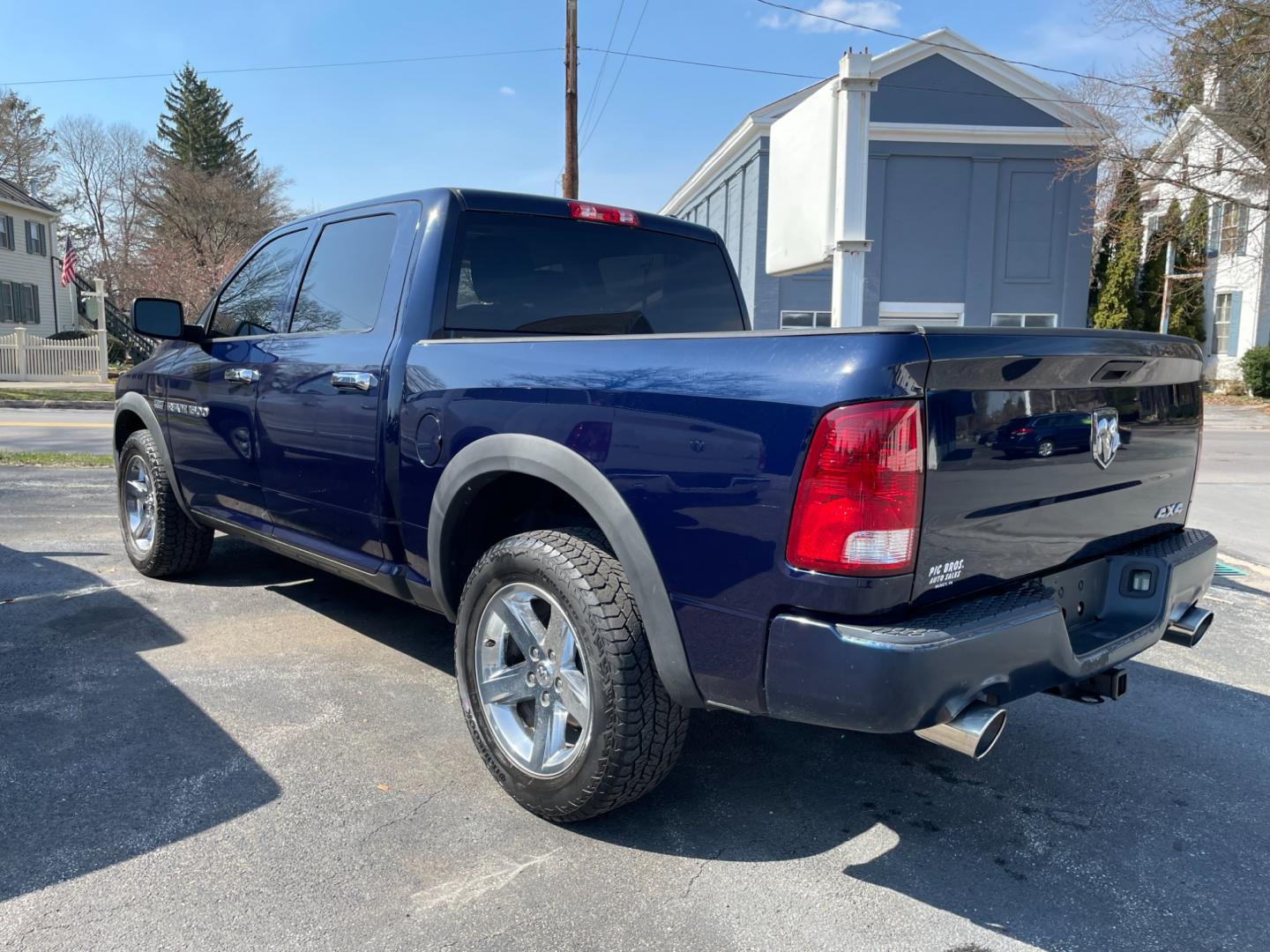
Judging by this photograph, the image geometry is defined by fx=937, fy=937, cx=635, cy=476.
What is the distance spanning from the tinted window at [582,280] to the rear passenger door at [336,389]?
28cm

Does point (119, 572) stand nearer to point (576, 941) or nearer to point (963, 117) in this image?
point (576, 941)

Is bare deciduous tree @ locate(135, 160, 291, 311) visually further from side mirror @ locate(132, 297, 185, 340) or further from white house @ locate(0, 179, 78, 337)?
side mirror @ locate(132, 297, 185, 340)

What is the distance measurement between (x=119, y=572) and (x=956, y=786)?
4839mm

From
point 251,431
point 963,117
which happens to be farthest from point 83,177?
point 251,431

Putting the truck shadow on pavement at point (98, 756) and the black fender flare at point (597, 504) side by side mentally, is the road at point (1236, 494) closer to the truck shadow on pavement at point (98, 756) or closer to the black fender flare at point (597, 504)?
the black fender flare at point (597, 504)

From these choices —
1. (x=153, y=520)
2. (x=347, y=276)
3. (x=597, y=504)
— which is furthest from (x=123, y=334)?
(x=597, y=504)

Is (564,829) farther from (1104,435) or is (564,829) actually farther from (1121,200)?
(1121,200)

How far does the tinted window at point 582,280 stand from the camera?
354 cm

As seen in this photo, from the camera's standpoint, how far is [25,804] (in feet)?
9.29

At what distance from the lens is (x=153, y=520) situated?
5.25 meters

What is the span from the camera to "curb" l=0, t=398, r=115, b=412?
66.0 feet

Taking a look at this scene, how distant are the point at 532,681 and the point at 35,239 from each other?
42994 mm

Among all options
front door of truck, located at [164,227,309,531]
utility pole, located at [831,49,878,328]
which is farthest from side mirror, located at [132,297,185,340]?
utility pole, located at [831,49,878,328]

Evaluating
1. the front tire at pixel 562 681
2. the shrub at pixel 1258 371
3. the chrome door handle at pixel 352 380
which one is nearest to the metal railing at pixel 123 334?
the chrome door handle at pixel 352 380
